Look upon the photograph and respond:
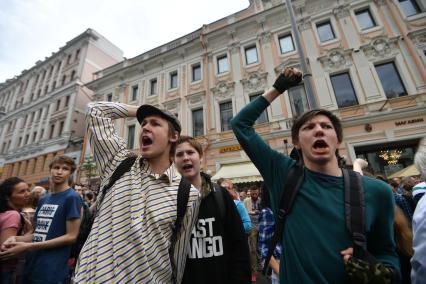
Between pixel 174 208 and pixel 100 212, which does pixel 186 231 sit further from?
pixel 100 212

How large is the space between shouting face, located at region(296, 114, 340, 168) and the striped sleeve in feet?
4.71

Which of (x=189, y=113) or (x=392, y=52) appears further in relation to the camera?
(x=189, y=113)

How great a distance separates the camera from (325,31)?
11.6m

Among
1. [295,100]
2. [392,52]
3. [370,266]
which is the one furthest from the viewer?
[295,100]

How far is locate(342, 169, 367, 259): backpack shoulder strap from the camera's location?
110 cm

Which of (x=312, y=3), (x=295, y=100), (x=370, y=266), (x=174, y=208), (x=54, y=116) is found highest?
(x=312, y=3)

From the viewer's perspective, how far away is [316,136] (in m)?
1.52

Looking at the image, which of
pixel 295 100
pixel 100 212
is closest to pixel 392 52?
pixel 295 100

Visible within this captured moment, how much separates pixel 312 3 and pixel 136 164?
50.1ft

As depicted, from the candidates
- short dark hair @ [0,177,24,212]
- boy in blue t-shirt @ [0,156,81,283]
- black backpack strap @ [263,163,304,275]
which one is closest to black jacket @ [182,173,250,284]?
black backpack strap @ [263,163,304,275]

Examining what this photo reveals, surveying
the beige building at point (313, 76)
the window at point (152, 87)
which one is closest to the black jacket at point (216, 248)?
the beige building at point (313, 76)

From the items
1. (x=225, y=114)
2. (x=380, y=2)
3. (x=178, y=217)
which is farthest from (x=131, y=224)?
(x=380, y=2)

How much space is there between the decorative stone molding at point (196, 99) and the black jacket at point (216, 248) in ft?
40.3

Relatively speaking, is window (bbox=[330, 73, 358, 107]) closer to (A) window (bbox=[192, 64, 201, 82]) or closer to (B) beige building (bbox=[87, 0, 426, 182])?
(B) beige building (bbox=[87, 0, 426, 182])
